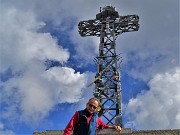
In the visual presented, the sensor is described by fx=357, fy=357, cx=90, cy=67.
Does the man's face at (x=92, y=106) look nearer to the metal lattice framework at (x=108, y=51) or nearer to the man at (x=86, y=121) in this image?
the man at (x=86, y=121)

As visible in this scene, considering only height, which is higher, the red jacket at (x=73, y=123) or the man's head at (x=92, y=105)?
the man's head at (x=92, y=105)

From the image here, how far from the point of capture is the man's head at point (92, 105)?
7445 millimetres

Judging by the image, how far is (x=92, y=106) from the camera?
748cm

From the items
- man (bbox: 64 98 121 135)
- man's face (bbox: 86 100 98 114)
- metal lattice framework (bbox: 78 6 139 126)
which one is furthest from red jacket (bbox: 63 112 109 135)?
metal lattice framework (bbox: 78 6 139 126)

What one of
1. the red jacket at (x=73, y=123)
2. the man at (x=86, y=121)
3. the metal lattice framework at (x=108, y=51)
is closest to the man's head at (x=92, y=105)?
the man at (x=86, y=121)

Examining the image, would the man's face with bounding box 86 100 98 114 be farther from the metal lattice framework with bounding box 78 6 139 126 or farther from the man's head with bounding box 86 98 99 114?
the metal lattice framework with bounding box 78 6 139 126

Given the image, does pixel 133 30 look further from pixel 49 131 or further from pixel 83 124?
pixel 83 124

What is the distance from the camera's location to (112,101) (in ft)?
107

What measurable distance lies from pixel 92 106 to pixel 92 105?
25 millimetres

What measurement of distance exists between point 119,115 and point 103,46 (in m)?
8.32

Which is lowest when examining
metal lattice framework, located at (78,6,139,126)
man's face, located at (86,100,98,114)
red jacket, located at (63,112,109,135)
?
red jacket, located at (63,112,109,135)

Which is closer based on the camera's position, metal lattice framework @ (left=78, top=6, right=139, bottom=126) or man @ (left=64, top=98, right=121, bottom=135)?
man @ (left=64, top=98, right=121, bottom=135)

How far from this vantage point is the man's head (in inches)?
293

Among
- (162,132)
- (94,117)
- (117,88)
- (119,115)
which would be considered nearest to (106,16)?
(117,88)
